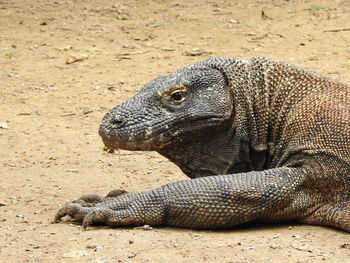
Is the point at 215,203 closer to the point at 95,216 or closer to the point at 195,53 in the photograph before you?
the point at 95,216

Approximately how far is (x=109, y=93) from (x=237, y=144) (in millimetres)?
4761

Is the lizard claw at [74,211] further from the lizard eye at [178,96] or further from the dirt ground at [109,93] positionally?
the lizard eye at [178,96]

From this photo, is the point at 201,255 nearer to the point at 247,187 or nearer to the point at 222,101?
the point at 247,187

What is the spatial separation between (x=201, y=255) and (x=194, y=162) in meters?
1.29

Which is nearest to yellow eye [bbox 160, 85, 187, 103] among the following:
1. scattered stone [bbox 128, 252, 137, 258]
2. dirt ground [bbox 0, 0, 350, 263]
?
dirt ground [bbox 0, 0, 350, 263]

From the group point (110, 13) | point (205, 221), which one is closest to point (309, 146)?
point (205, 221)

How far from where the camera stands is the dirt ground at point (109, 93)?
5711 mm

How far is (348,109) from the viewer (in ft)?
20.2

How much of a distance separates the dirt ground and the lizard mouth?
66 cm

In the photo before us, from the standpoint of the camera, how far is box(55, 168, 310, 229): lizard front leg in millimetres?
5992

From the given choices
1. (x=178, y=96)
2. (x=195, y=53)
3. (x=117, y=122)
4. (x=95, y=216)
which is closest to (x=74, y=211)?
(x=95, y=216)

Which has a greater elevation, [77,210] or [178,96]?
[178,96]

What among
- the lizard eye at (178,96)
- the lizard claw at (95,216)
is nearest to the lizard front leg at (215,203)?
the lizard claw at (95,216)

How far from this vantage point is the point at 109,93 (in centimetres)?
1101
